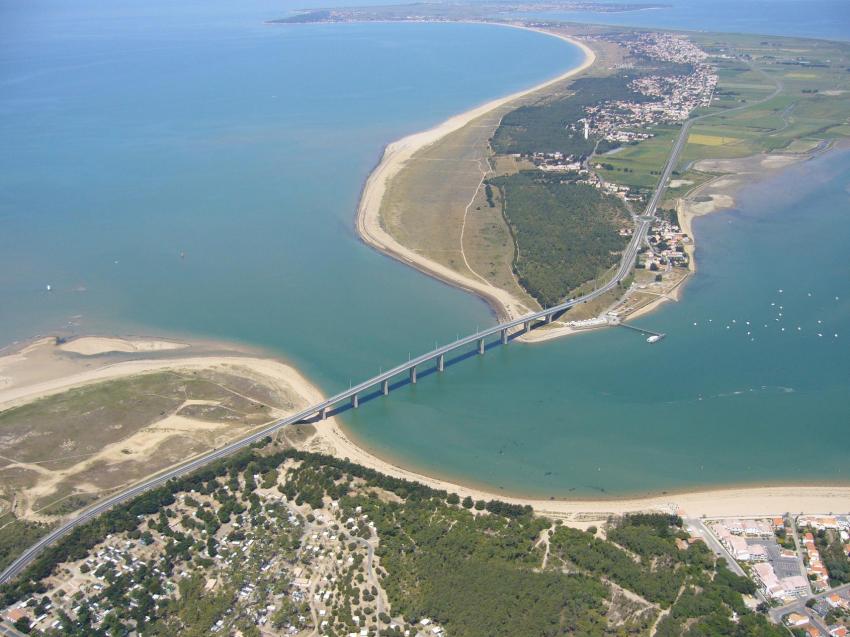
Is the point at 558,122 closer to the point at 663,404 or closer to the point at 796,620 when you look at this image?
the point at 663,404

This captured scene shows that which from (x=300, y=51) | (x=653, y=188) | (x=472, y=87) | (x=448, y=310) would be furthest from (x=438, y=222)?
(x=300, y=51)

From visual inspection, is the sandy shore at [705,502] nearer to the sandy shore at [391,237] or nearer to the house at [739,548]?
the house at [739,548]

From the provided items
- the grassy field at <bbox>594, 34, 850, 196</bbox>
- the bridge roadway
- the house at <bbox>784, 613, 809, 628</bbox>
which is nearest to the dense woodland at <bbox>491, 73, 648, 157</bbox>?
the grassy field at <bbox>594, 34, 850, 196</bbox>

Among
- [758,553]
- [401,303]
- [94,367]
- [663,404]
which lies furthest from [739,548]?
[94,367]

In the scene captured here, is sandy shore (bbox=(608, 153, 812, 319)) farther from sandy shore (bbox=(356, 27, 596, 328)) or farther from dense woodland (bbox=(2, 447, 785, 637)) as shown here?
dense woodland (bbox=(2, 447, 785, 637))

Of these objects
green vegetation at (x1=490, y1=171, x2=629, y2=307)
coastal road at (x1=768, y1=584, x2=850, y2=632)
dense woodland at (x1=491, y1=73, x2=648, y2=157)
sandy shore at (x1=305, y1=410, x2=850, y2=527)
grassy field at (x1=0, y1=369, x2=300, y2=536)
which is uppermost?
dense woodland at (x1=491, y1=73, x2=648, y2=157)

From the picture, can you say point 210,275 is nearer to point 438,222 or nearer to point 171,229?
point 171,229
